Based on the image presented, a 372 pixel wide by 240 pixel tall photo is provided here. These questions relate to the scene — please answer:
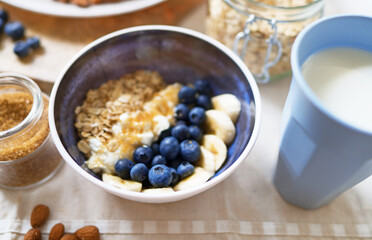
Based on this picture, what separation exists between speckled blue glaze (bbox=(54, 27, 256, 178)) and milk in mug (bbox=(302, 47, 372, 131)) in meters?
0.13

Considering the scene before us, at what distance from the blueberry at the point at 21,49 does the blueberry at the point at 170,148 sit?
1.47ft

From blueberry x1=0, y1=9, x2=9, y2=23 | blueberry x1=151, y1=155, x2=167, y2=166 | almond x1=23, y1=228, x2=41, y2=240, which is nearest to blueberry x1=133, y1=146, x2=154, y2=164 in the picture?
blueberry x1=151, y1=155, x2=167, y2=166

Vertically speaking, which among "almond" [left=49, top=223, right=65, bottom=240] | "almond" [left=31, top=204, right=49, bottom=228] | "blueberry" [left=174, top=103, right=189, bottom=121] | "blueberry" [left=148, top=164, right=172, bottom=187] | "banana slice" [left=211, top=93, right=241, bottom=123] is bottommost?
"almond" [left=49, top=223, right=65, bottom=240]

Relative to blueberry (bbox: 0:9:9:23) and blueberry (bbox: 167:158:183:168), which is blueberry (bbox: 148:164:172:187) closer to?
blueberry (bbox: 167:158:183:168)

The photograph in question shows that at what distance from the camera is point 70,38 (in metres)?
0.89

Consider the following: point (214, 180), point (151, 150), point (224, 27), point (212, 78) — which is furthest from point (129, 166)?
point (224, 27)

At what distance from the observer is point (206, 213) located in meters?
0.67

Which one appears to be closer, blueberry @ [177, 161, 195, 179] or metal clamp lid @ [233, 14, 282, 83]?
blueberry @ [177, 161, 195, 179]

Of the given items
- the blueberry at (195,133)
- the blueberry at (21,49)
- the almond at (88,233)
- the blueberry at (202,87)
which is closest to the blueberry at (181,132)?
the blueberry at (195,133)

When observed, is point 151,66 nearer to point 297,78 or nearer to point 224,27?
point 224,27

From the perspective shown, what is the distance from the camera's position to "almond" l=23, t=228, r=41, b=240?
0.61 m

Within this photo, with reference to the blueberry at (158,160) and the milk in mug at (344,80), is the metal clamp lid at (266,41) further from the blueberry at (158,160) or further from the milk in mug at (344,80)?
the blueberry at (158,160)

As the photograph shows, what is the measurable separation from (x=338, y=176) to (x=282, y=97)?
0.31 metres

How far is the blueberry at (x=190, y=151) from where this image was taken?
0.64 metres
